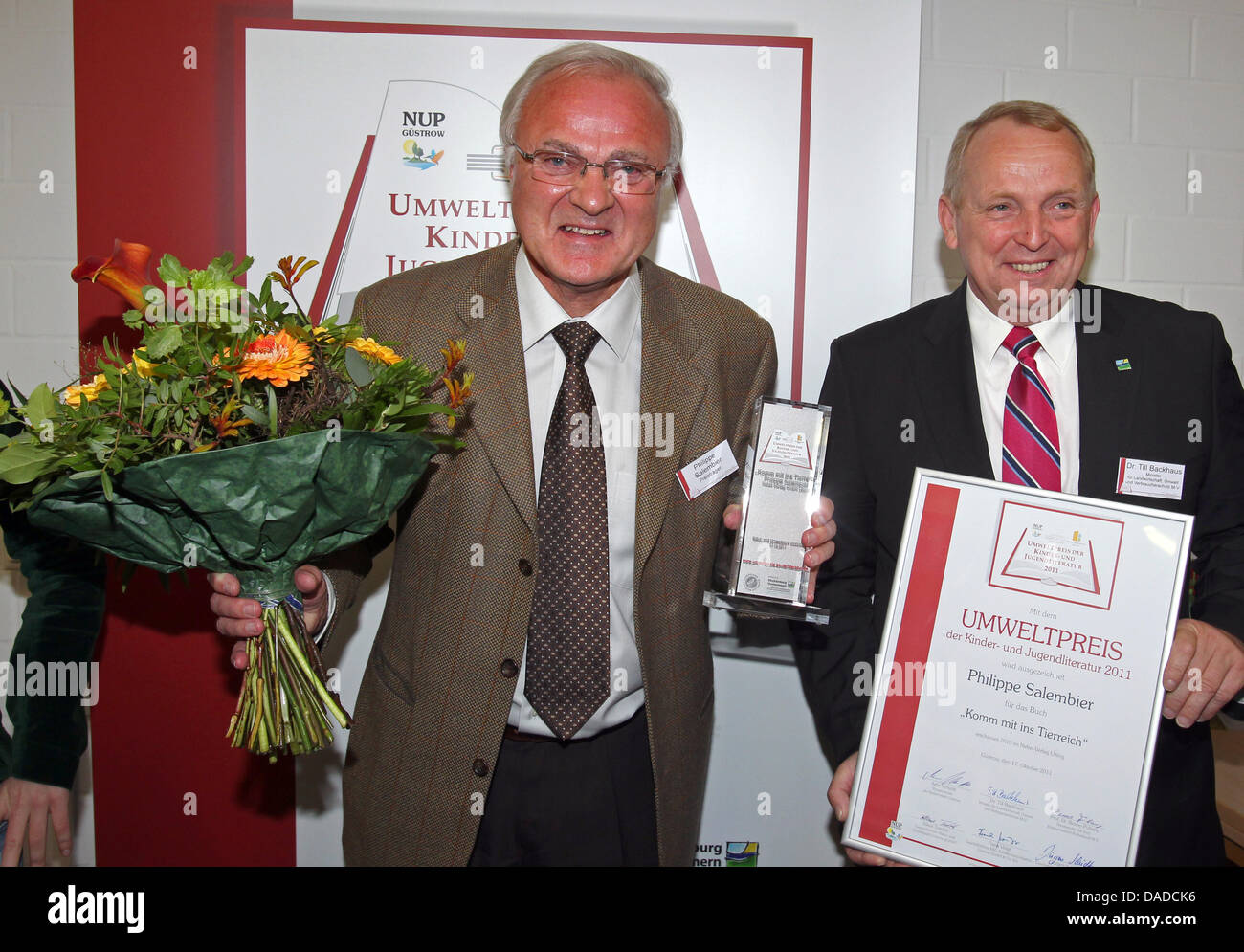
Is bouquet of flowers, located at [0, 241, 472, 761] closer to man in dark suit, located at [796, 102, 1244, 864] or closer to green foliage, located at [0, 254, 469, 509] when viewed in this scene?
green foliage, located at [0, 254, 469, 509]

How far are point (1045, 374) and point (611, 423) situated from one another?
3.33 ft

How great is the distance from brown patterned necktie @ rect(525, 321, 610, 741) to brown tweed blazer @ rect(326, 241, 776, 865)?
58mm

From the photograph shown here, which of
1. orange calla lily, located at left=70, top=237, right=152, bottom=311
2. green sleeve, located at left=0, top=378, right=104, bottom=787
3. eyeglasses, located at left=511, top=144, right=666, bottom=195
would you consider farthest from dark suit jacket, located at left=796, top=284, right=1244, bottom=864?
green sleeve, located at left=0, top=378, right=104, bottom=787

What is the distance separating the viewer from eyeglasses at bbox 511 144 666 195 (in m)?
1.97

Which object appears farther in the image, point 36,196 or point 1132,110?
point 1132,110

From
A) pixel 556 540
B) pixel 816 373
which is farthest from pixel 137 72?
pixel 816 373

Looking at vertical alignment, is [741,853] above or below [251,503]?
below

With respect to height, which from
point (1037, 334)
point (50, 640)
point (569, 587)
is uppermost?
point (1037, 334)

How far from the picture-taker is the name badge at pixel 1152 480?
76.2 inches

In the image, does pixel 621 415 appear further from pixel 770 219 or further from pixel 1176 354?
pixel 1176 354

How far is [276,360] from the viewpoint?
55.3 inches
